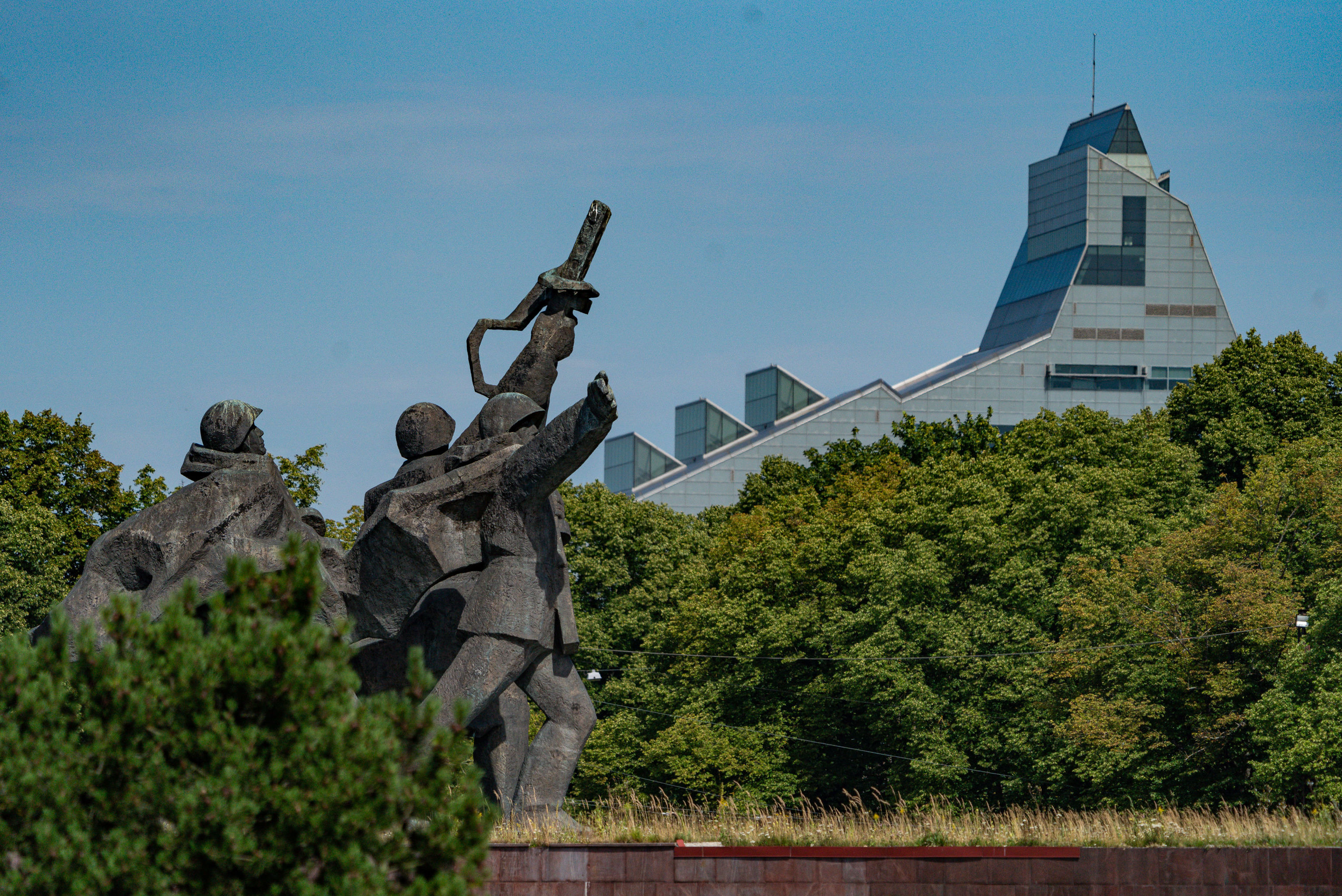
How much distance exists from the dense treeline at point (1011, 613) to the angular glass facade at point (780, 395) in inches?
1355

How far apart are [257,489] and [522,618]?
2951mm

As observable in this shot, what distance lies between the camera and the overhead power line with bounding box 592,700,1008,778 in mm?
36156

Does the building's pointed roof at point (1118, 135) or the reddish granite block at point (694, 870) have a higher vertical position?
the building's pointed roof at point (1118, 135)

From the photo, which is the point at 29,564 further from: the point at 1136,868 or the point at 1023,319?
the point at 1023,319

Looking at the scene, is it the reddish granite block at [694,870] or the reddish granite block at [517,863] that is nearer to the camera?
the reddish granite block at [517,863]

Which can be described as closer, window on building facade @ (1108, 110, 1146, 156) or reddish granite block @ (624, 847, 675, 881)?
reddish granite block @ (624, 847, 675, 881)

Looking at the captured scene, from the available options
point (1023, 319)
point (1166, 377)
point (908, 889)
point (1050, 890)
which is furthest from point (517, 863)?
point (1023, 319)

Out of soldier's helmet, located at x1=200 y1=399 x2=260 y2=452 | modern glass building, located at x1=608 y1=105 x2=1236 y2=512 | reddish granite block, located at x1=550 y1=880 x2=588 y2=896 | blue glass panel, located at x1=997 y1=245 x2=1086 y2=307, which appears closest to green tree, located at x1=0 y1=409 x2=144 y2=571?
soldier's helmet, located at x1=200 y1=399 x2=260 y2=452

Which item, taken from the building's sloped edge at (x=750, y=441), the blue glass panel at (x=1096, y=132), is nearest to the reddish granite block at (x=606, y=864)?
the building's sloped edge at (x=750, y=441)

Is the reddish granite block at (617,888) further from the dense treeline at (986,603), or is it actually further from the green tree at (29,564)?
the green tree at (29,564)

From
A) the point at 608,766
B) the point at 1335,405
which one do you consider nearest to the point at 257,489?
the point at 608,766

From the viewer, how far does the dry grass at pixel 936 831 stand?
13.0 m

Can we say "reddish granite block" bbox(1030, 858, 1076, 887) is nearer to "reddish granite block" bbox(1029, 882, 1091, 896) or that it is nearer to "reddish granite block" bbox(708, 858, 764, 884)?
"reddish granite block" bbox(1029, 882, 1091, 896)

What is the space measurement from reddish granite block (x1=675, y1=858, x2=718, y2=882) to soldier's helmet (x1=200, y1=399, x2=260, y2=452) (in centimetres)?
578
